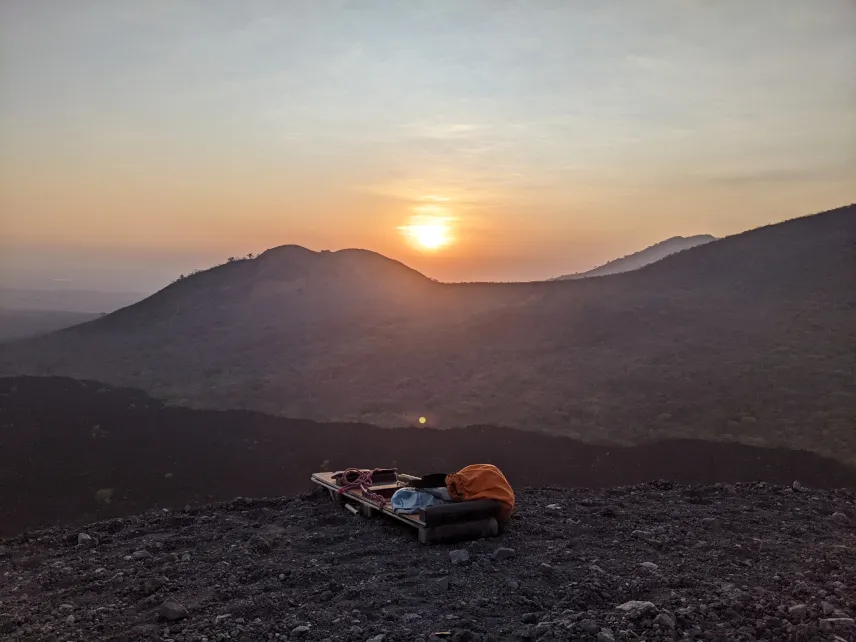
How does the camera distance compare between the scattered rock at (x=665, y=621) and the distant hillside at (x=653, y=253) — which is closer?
the scattered rock at (x=665, y=621)

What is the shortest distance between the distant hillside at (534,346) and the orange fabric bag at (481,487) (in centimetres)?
959

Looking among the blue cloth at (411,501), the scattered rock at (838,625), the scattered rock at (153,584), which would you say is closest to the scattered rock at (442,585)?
the blue cloth at (411,501)

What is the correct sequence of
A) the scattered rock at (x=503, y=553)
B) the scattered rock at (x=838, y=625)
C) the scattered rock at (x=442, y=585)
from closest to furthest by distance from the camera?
the scattered rock at (x=838, y=625) < the scattered rock at (x=442, y=585) < the scattered rock at (x=503, y=553)

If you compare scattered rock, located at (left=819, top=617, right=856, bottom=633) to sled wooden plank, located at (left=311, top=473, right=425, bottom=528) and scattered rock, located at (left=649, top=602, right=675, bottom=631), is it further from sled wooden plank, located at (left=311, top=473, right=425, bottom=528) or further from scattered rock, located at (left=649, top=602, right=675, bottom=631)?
sled wooden plank, located at (left=311, top=473, right=425, bottom=528)

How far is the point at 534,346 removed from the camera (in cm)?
2500

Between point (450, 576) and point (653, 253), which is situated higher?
point (653, 253)

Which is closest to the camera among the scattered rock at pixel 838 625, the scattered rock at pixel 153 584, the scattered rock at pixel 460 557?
the scattered rock at pixel 838 625

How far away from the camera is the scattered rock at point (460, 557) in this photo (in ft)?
20.0

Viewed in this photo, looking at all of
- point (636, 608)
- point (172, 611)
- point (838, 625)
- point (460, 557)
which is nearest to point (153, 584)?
point (172, 611)

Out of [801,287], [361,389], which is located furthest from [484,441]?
[801,287]

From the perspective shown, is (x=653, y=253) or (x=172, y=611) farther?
(x=653, y=253)

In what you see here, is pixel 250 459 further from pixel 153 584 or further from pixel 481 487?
pixel 481 487

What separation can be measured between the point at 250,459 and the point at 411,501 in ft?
31.6

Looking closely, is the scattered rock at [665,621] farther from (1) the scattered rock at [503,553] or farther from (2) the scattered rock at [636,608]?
(1) the scattered rock at [503,553]
